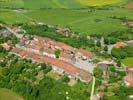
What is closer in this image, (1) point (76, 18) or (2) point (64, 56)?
(2) point (64, 56)

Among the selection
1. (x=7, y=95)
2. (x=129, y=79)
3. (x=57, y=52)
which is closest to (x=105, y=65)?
(x=129, y=79)

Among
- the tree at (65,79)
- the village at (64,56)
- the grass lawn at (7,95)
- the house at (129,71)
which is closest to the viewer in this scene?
the grass lawn at (7,95)

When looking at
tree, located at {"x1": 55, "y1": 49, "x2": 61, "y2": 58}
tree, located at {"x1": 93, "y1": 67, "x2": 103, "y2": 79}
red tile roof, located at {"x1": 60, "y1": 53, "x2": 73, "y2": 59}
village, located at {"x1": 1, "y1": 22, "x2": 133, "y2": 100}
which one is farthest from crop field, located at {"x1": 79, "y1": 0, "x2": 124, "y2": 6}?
tree, located at {"x1": 93, "y1": 67, "x2": 103, "y2": 79}

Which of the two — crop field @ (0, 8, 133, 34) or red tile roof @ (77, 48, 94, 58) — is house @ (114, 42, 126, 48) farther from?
crop field @ (0, 8, 133, 34)

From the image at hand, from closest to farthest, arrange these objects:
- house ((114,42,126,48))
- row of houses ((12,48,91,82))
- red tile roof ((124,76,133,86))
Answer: red tile roof ((124,76,133,86)), row of houses ((12,48,91,82)), house ((114,42,126,48))

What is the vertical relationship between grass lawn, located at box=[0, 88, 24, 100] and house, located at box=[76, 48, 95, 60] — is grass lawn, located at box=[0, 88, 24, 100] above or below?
below

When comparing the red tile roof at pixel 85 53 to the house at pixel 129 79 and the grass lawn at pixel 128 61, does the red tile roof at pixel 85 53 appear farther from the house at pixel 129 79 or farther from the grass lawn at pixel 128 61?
the house at pixel 129 79

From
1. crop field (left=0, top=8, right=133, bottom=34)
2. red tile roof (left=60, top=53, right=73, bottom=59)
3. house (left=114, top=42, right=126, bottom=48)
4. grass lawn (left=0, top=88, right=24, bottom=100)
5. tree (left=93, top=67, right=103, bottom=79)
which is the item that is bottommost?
grass lawn (left=0, top=88, right=24, bottom=100)

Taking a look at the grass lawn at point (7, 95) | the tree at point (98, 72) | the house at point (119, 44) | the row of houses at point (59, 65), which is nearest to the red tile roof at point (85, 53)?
the row of houses at point (59, 65)

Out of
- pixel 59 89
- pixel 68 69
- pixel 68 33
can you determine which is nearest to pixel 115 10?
pixel 68 33

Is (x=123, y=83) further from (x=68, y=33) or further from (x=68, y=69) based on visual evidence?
(x=68, y=33)

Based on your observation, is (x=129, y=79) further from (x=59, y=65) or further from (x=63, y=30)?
(x=63, y=30)

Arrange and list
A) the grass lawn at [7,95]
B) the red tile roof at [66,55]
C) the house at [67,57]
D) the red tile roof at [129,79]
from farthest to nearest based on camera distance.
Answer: the red tile roof at [66,55] < the house at [67,57] < the red tile roof at [129,79] < the grass lawn at [7,95]
